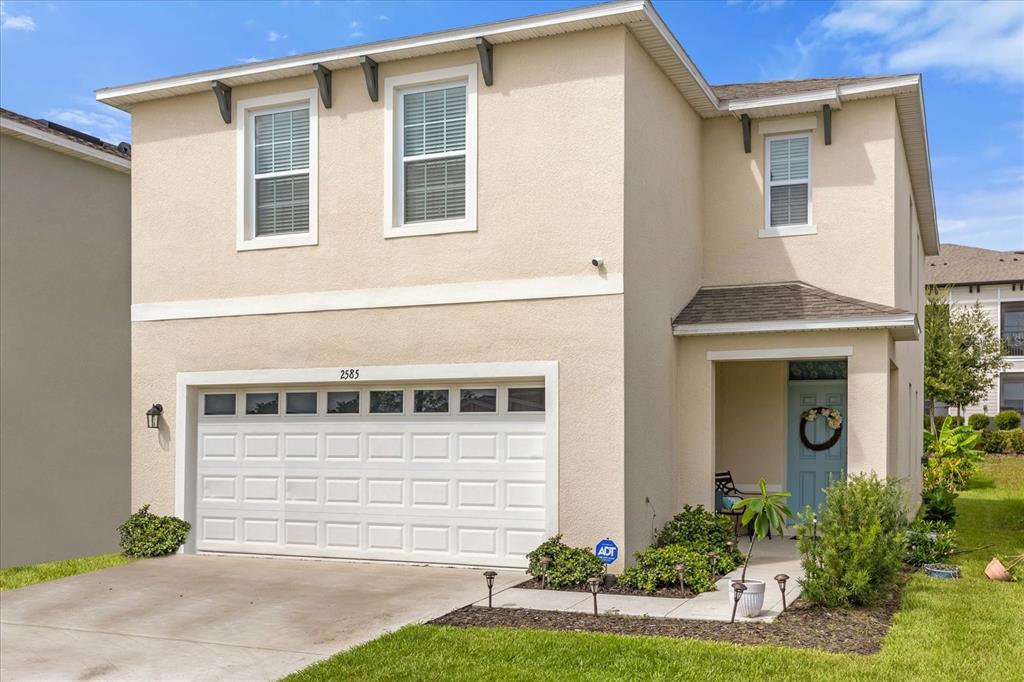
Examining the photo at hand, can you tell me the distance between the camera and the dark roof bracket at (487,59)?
12.1 m

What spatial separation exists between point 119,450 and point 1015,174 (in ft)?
90.2

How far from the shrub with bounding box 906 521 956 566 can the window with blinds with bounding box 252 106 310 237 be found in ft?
29.4

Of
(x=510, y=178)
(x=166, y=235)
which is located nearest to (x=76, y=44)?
(x=166, y=235)

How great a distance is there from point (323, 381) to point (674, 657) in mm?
6814

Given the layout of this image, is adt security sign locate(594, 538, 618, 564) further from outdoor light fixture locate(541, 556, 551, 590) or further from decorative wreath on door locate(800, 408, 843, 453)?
decorative wreath on door locate(800, 408, 843, 453)

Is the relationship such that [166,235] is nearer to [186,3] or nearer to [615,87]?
[186,3]

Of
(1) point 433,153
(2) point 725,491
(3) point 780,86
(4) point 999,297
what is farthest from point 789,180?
(4) point 999,297

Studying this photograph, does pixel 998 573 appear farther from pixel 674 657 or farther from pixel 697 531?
pixel 674 657

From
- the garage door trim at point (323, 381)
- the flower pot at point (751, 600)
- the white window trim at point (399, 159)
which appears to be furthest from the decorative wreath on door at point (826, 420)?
the white window trim at point (399, 159)

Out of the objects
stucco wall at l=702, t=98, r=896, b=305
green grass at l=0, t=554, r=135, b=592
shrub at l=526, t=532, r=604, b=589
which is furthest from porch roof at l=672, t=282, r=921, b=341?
green grass at l=0, t=554, r=135, b=592

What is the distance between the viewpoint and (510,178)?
12.1 m

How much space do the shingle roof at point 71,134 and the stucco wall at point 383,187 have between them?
3.11 meters

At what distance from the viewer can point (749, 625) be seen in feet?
29.4

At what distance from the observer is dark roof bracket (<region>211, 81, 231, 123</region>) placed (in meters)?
13.7
